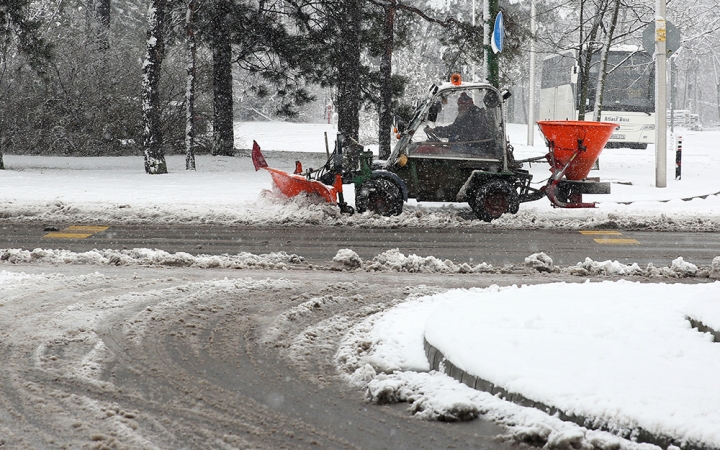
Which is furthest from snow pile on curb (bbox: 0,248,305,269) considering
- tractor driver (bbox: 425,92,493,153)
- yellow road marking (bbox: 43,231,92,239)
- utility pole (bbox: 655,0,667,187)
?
utility pole (bbox: 655,0,667,187)

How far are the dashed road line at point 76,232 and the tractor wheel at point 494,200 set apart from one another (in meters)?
5.18

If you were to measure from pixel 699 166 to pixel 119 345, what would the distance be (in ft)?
75.0

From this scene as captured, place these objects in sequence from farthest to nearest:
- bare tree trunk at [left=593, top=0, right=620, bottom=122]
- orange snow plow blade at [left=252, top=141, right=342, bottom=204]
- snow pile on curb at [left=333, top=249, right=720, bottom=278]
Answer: bare tree trunk at [left=593, top=0, right=620, bottom=122] → orange snow plow blade at [left=252, top=141, right=342, bottom=204] → snow pile on curb at [left=333, top=249, right=720, bottom=278]

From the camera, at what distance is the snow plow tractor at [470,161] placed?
10.9 meters

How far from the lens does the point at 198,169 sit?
20453 millimetres

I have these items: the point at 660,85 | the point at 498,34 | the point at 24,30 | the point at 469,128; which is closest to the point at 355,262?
the point at 469,128

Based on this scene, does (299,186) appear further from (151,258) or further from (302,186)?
(151,258)

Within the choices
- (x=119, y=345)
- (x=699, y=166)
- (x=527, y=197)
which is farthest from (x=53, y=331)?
(x=699, y=166)

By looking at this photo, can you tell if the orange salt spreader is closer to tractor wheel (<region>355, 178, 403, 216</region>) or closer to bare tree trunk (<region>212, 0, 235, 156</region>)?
tractor wheel (<region>355, 178, 403, 216</region>)

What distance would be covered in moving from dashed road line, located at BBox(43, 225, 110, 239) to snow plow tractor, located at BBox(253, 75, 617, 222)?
3358mm

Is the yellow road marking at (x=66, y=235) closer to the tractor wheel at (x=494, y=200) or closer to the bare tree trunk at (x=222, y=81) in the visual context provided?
the tractor wheel at (x=494, y=200)

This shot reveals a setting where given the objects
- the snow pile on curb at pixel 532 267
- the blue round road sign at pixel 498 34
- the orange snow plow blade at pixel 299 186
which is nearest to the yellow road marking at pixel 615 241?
the snow pile on curb at pixel 532 267

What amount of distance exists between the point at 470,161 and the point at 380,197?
1382 millimetres

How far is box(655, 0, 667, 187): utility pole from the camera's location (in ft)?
49.8
